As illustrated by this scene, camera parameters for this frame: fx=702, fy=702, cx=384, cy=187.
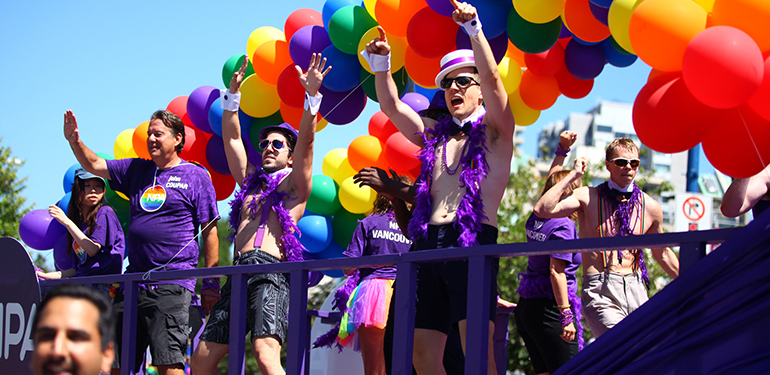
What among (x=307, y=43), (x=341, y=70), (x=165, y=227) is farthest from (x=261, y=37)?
(x=165, y=227)

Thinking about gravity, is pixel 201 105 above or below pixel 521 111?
above

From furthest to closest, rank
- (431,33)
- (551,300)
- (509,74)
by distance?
1. (509,74)
2. (431,33)
3. (551,300)

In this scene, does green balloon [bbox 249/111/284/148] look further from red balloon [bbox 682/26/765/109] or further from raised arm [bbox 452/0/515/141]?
red balloon [bbox 682/26/765/109]

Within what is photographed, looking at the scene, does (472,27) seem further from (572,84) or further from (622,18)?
(572,84)

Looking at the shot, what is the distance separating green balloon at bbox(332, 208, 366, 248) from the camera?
216 inches

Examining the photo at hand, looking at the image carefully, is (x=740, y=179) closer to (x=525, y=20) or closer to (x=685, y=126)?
(x=685, y=126)

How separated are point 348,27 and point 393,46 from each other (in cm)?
33

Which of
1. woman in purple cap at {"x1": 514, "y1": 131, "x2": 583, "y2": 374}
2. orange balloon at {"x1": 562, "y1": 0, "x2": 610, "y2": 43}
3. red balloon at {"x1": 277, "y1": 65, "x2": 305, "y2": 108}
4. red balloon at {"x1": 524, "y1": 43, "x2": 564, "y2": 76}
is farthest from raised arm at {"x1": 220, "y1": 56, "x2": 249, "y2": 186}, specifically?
orange balloon at {"x1": 562, "y1": 0, "x2": 610, "y2": 43}

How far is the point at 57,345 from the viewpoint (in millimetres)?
1523

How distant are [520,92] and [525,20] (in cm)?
84

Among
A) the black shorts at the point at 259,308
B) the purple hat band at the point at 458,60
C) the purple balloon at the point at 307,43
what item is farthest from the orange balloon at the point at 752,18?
the purple balloon at the point at 307,43

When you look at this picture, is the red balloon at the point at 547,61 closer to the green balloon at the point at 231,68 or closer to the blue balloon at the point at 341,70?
the blue balloon at the point at 341,70

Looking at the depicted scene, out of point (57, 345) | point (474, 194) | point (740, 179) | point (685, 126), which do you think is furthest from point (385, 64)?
point (57, 345)

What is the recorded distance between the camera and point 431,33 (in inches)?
167
